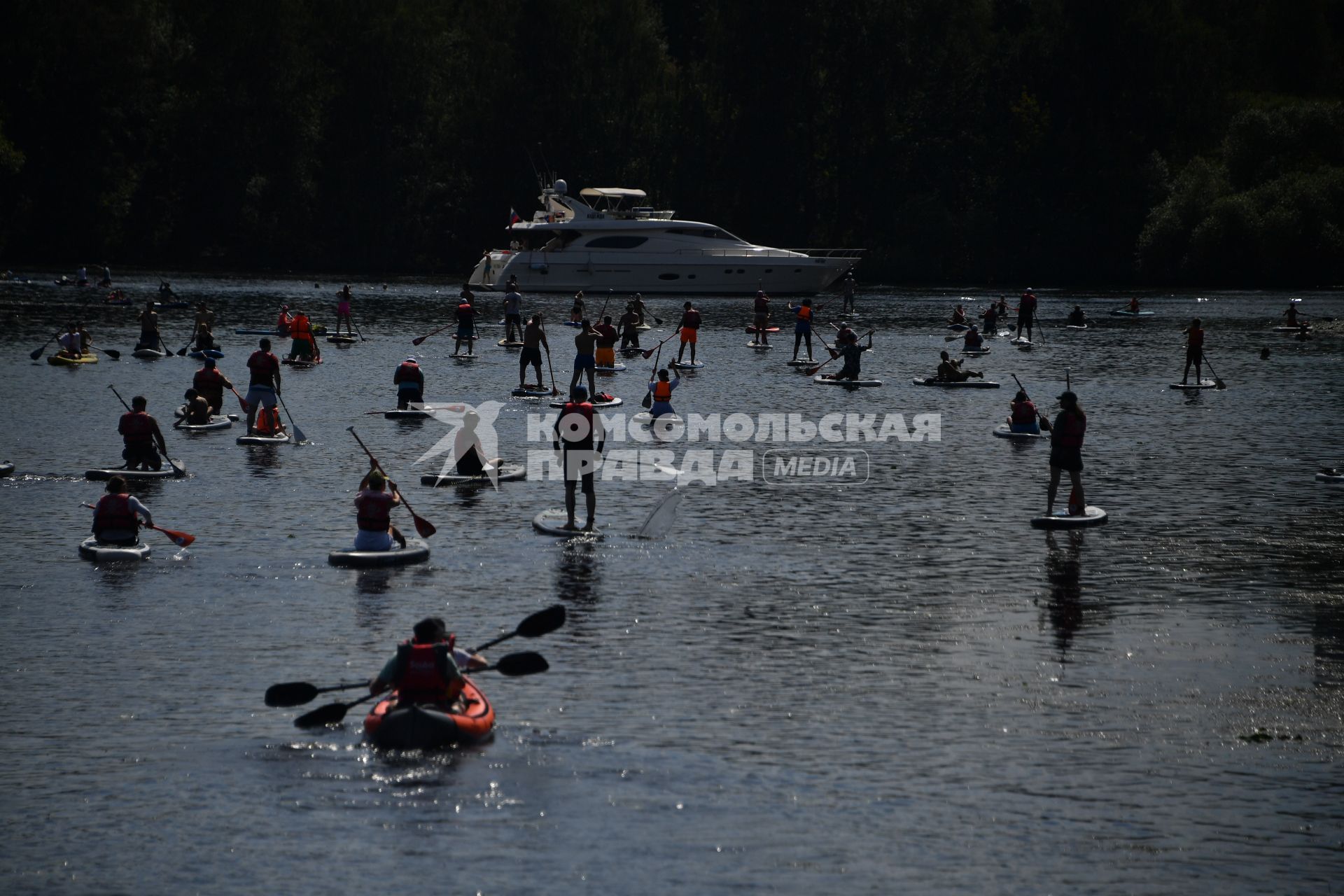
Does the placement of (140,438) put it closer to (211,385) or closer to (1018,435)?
(211,385)

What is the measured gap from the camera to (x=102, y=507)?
75.2 feet

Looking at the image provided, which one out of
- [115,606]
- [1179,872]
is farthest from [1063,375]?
[1179,872]

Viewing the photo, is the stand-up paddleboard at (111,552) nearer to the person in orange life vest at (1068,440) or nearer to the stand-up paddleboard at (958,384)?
the person in orange life vest at (1068,440)

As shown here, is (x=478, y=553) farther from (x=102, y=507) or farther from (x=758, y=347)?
(x=758, y=347)

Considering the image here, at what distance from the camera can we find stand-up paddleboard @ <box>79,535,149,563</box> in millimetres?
22719

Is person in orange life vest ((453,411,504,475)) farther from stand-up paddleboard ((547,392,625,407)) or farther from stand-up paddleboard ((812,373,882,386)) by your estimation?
stand-up paddleboard ((812,373,882,386))

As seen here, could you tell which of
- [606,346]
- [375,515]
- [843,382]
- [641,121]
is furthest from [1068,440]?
[641,121]

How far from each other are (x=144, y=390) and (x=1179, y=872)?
37.3 metres

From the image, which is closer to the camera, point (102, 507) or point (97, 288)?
point (102, 507)

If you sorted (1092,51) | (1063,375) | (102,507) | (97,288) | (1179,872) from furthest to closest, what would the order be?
(1092,51), (97,288), (1063,375), (102,507), (1179,872)

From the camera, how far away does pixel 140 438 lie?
2958 centimetres

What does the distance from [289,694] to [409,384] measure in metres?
23.8

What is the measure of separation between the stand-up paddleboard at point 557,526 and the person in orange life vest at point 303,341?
91.5 ft

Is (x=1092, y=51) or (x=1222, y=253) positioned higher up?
(x=1092, y=51)
